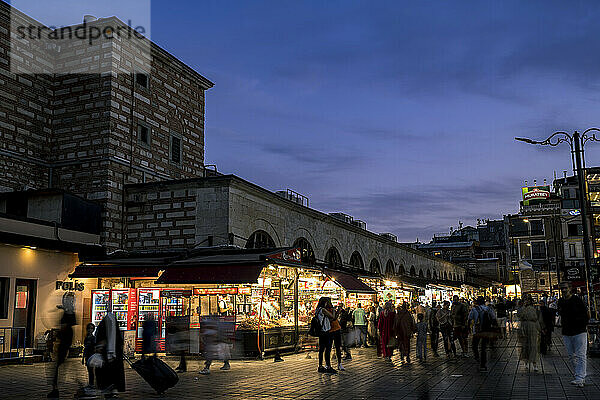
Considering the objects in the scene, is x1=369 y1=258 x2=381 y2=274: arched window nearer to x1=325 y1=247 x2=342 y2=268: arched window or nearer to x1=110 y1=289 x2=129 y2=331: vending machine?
x1=325 y1=247 x2=342 y2=268: arched window

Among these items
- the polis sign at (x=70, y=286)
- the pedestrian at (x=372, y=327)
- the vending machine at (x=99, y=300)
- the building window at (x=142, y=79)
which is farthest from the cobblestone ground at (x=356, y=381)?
the building window at (x=142, y=79)

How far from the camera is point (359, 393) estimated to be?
33.3ft

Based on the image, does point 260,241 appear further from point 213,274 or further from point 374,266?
point 374,266

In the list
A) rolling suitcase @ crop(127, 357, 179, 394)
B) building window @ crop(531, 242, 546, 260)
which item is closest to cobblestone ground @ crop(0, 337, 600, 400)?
rolling suitcase @ crop(127, 357, 179, 394)

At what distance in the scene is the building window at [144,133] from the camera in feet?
78.4

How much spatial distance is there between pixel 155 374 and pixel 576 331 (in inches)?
293

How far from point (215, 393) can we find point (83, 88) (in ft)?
53.9

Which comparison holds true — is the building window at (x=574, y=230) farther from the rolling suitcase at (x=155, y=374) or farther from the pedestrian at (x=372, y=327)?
the rolling suitcase at (x=155, y=374)

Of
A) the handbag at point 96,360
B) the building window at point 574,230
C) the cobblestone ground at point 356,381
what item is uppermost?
the building window at point 574,230

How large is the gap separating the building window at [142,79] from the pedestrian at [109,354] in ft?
52.2

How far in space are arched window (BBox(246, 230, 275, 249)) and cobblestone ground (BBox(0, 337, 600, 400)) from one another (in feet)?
20.4

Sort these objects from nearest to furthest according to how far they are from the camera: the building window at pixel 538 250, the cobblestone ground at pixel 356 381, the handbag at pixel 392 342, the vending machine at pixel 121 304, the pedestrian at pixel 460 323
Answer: the cobblestone ground at pixel 356 381
the handbag at pixel 392 342
the pedestrian at pixel 460 323
the vending machine at pixel 121 304
the building window at pixel 538 250

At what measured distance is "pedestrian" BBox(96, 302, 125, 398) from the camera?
973 cm

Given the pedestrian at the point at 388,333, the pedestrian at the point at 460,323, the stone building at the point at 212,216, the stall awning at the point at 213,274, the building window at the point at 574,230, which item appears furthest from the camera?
the building window at the point at 574,230
